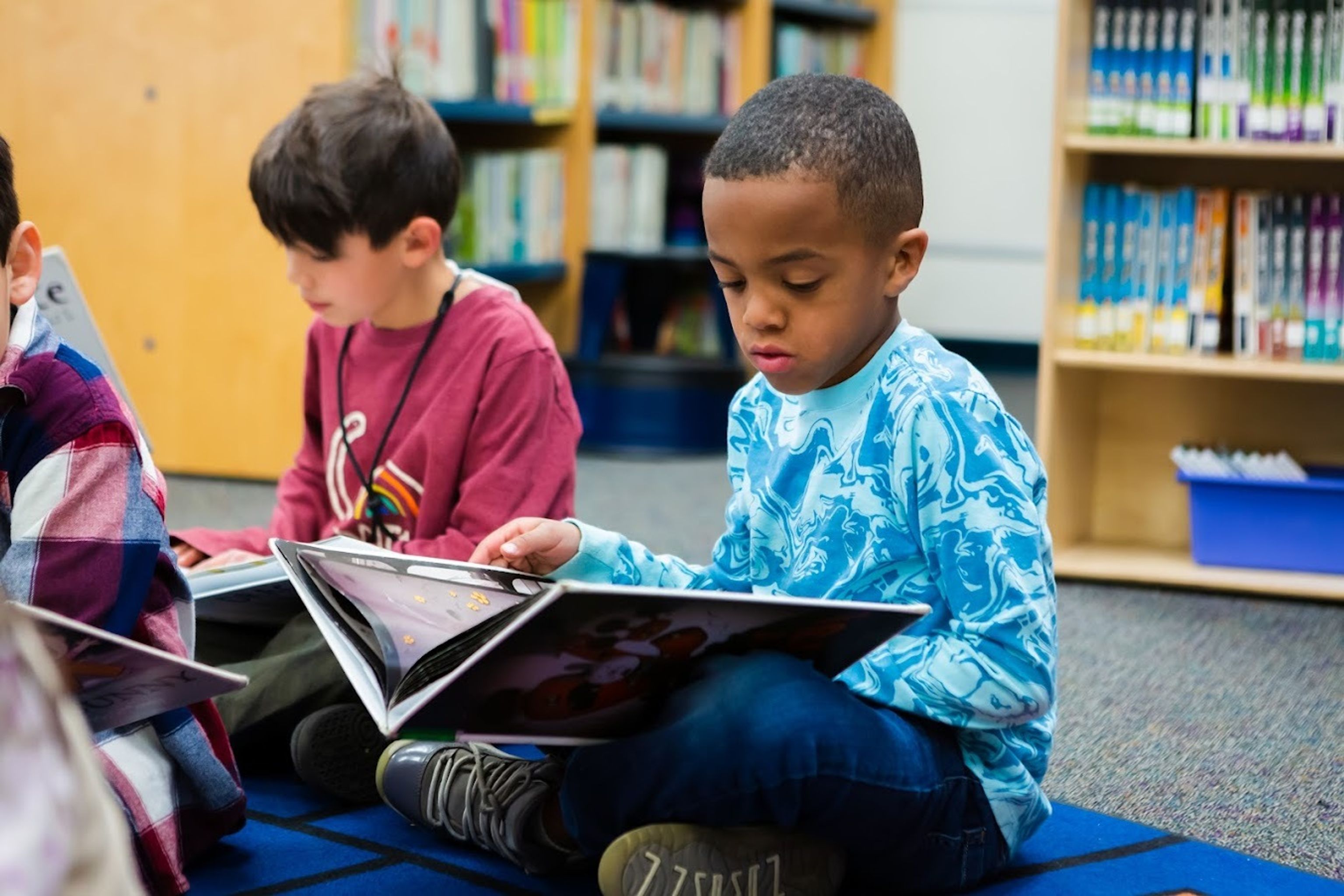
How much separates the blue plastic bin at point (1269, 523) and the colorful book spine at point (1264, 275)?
202 mm

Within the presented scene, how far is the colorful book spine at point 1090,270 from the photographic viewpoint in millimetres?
2393

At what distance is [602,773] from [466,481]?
1.60ft

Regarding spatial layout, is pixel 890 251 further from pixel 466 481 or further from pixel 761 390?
pixel 466 481

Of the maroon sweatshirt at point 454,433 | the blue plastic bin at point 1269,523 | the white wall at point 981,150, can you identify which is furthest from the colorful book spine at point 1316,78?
the white wall at point 981,150

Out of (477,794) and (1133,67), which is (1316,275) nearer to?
(1133,67)

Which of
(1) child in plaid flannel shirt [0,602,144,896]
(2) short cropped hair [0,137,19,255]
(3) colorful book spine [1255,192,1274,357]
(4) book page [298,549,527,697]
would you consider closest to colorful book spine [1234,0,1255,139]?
(3) colorful book spine [1255,192,1274,357]

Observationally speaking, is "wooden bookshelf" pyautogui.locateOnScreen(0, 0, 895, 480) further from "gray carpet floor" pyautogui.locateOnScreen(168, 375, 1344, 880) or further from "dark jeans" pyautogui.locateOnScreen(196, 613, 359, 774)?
"dark jeans" pyautogui.locateOnScreen(196, 613, 359, 774)

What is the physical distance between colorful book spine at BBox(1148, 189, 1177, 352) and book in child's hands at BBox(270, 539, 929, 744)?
147 cm

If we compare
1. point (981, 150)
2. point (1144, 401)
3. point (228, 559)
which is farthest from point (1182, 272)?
point (981, 150)

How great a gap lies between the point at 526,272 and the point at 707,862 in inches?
90.8

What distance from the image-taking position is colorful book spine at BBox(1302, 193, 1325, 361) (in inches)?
90.5

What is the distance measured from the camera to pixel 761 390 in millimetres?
1252

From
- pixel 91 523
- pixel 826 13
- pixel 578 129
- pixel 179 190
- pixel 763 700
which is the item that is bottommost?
pixel 763 700

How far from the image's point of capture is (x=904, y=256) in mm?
1124
